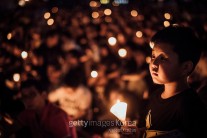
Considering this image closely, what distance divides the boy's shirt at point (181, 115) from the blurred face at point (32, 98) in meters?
2.27

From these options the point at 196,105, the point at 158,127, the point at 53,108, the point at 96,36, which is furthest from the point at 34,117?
the point at 96,36

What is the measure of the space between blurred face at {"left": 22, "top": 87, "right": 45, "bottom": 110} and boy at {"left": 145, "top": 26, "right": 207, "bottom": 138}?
2.25 m

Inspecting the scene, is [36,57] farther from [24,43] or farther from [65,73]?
[65,73]

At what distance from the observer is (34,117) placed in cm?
408

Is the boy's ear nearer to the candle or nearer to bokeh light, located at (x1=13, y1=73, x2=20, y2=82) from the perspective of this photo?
the candle

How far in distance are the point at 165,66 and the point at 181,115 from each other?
0.35 meters

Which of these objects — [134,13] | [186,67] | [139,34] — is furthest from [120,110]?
[134,13]

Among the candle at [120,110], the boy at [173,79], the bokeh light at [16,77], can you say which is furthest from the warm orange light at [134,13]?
the candle at [120,110]

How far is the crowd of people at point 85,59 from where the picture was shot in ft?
17.7

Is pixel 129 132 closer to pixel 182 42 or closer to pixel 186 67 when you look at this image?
pixel 186 67

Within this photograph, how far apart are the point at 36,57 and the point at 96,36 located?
191 centimetres

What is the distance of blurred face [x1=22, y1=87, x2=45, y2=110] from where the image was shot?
427cm

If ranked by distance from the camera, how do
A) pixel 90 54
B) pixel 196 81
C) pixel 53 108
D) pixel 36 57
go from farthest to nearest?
pixel 90 54 < pixel 36 57 < pixel 196 81 < pixel 53 108

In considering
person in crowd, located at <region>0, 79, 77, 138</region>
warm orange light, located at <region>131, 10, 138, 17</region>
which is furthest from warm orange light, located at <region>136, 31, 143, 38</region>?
person in crowd, located at <region>0, 79, 77, 138</region>
